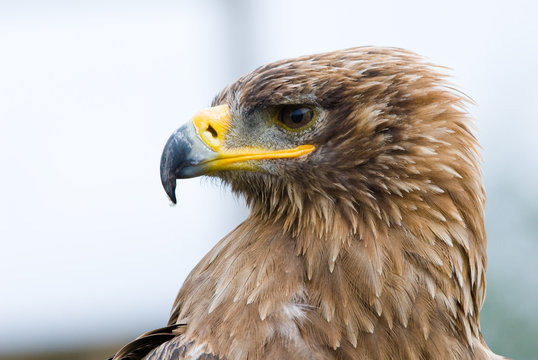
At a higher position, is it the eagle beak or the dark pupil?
the dark pupil

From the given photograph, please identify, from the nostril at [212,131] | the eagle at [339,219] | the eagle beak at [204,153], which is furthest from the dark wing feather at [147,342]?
the nostril at [212,131]

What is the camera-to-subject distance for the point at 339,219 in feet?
6.25

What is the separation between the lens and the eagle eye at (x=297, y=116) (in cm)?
195

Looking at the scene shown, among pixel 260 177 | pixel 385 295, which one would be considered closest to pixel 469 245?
pixel 385 295

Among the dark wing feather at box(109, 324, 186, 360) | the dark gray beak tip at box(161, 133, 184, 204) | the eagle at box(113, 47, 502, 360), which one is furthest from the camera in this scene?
the dark gray beak tip at box(161, 133, 184, 204)

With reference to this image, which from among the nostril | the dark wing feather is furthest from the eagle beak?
the dark wing feather

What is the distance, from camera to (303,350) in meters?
1.70

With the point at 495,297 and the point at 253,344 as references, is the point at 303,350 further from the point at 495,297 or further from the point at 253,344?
the point at 495,297

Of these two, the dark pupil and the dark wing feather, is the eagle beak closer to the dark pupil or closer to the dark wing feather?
the dark pupil

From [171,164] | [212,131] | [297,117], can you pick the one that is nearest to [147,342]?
[171,164]

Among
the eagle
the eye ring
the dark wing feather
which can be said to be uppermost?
the eye ring

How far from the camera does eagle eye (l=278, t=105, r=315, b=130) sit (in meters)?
1.95

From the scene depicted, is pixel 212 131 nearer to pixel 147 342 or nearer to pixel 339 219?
pixel 339 219

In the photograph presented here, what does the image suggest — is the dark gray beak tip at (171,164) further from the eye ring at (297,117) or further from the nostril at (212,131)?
the eye ring at (297,117)
